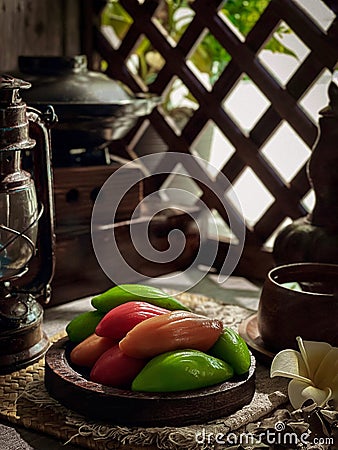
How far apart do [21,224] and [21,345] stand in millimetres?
152

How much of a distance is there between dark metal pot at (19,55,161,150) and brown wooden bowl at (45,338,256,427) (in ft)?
1.72

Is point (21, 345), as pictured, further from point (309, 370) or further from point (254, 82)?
point (254, 82)

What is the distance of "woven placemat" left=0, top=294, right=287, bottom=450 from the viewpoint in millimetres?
747

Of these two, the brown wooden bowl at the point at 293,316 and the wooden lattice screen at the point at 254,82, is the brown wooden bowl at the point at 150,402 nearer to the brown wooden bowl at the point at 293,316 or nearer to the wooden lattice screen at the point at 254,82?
the brown wooden bowl at the point at 293,316

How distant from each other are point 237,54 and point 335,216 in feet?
1.44

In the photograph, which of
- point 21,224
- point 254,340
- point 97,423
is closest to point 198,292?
point 254,340

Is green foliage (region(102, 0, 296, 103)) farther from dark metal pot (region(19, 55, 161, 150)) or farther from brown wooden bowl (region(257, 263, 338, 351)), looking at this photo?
brown wooden bowl (region(257, 263, 338, 351))

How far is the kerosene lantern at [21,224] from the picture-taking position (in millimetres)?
909

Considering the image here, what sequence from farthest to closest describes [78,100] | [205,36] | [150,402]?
[205,36], [78,100], [150,402]

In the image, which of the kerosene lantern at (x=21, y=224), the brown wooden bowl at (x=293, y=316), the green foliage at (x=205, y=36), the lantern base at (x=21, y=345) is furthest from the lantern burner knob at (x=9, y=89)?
the green foliage at (x=205, y=36)

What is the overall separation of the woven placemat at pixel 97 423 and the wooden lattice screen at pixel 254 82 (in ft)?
1.78

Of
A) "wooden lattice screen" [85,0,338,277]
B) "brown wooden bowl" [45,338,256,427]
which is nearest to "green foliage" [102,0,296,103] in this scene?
"wooden lattice screen" [85,0,338,277]

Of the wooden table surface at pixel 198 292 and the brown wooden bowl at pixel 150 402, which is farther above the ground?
the brown wooden bowl at pixel 150 402

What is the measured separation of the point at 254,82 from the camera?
1.41m
